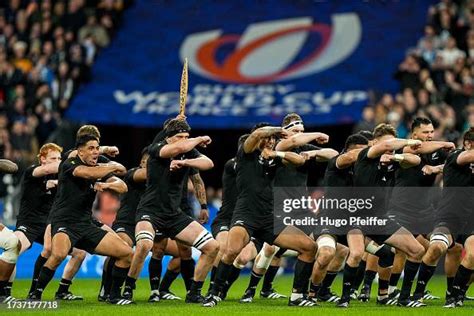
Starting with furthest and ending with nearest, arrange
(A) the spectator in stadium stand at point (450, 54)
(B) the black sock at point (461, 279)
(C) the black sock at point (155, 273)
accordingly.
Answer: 1. (A) the spectator in stadium stand at point (450, 54)
2. (C) the black sock at point (155, 273)
3. (B) the black sock at point (461, 279)

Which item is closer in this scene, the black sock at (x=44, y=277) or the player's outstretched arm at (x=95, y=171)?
the player's outstretched arm at (x=95, y=171)

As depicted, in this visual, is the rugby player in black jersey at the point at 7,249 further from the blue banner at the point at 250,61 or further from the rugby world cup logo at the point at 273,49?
the rugby world cup logo at the point at 273,49

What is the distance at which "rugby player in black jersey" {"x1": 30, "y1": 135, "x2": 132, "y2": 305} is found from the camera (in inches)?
698

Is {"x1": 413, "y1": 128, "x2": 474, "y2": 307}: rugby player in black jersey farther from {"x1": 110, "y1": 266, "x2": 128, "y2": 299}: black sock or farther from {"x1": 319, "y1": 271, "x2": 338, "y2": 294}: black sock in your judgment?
{"x1": 110, "y1": 266, "x2": 128, "y2": 299}: black sock

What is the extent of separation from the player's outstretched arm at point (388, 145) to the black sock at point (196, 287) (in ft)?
10.4

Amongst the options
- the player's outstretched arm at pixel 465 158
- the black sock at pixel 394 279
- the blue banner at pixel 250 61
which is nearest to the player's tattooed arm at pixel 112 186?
the black sock at pixel 394 279

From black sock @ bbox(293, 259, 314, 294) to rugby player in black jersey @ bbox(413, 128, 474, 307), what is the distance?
1.58 m

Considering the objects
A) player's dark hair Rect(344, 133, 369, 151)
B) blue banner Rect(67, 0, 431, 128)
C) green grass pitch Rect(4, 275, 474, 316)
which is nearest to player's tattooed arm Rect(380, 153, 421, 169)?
player's dark hair Rect(344, 133, 369, 151)

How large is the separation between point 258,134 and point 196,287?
266cm

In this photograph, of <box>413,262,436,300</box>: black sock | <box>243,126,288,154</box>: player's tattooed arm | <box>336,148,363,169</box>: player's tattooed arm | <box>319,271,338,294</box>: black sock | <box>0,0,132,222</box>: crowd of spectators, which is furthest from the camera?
<box>0,0,132,222</box>: crowd of spectators

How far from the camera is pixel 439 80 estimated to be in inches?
1097

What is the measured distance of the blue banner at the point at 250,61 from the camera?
92.0 feet

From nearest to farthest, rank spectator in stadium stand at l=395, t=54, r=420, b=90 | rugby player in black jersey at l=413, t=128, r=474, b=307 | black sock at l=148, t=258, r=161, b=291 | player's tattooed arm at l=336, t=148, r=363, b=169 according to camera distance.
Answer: rugby player in black jersey at l=413, t=128, r=474, b=307, player's tattooed arm at l=336, t=148, r=363, b=169, black sock at l=148, t=258, r=161, b=291, spectator in stadium stand at l=395, t=54, r=420, b=90

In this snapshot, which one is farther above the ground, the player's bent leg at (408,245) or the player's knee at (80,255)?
the player's bent leg at (408,245)
